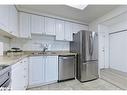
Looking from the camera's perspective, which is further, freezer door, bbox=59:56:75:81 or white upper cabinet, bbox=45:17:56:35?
white upper cabinet, bbox=45:17:56:35

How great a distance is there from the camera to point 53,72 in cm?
250

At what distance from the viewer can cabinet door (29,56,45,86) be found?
220 centimetres

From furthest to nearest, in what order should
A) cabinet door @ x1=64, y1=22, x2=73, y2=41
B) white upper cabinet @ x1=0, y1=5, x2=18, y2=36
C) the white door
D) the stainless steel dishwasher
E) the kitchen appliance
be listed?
the white door, cabinet door @ x1=64, y1=22, x2=73, y2=41, the stainless steel dishwasher, white upper cabinet @ x1=0, y1=5, x2=18, y2=36, the kitchen appliance

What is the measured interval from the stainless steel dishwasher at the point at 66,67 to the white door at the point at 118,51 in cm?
255

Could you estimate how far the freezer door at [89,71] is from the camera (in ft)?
8.70

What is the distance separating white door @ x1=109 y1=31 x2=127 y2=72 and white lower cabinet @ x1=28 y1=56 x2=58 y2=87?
10.5 feet

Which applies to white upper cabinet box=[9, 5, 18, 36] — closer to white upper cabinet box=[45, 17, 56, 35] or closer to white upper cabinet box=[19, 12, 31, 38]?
white upper cabinet box=[19, 12, 31, 38]

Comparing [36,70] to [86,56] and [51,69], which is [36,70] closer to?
[51,69]

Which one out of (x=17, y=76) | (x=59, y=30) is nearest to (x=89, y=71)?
(x=59, y=30)

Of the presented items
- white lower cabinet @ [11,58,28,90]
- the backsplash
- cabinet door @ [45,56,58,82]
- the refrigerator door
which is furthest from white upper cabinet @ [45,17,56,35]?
white lower cabinet @ [11,58,28,90]
